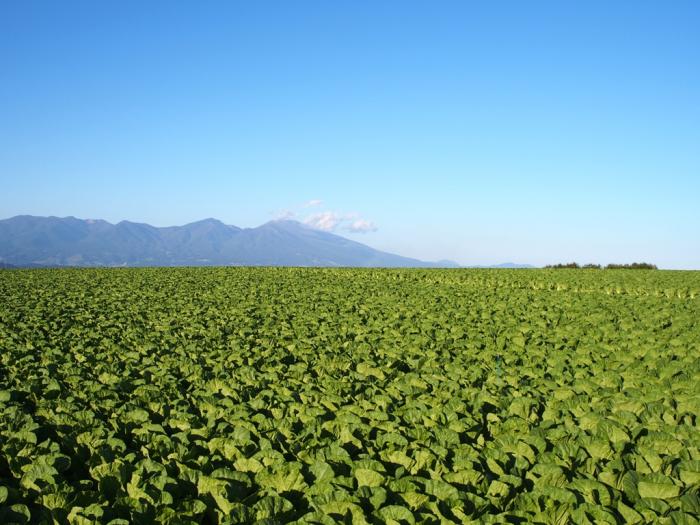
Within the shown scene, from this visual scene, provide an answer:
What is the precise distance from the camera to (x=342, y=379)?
28.5ft

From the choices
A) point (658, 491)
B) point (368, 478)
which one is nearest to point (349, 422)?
point (368, 478)

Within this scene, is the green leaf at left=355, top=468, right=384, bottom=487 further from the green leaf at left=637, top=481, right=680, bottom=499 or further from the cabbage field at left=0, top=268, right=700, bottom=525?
the green leaf at left=637, top=481, right=680, bottom=499

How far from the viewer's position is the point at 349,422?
6.27m

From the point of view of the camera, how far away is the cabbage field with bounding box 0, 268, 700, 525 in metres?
4.37

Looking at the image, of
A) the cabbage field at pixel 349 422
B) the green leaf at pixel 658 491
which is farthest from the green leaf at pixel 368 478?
the green leaf at pixel 658 491

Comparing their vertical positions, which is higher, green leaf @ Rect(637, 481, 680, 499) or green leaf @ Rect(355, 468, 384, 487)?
green leaf @ Rect(637, 481, 680, 499)

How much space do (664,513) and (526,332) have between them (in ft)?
30.6

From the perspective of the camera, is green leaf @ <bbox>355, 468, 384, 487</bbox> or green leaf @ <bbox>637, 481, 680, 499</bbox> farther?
green leaf @ <bbox>355, 468, 384, 487</bbox>

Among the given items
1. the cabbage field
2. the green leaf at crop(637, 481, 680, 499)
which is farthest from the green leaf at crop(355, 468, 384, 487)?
the green leaf at crop(637, 481, 680, 499)

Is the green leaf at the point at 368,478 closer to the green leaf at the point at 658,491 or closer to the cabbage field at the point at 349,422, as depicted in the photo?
the cabbage field at the point at 349,422

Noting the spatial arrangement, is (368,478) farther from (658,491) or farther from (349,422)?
(658,491)

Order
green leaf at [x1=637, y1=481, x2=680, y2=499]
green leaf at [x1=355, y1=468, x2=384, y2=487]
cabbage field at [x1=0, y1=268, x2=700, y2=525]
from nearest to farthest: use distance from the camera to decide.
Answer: cabbage field at [x1=0, y1=268, x2=700, y2=525], green leaf at [x1=637, y1=481, x2=680, y2=499], green leaf at [x1=355, y1=468, x2=384, y2=487]

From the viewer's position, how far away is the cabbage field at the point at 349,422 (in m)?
4.37

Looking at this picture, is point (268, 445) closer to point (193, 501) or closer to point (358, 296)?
point (193, 501)
